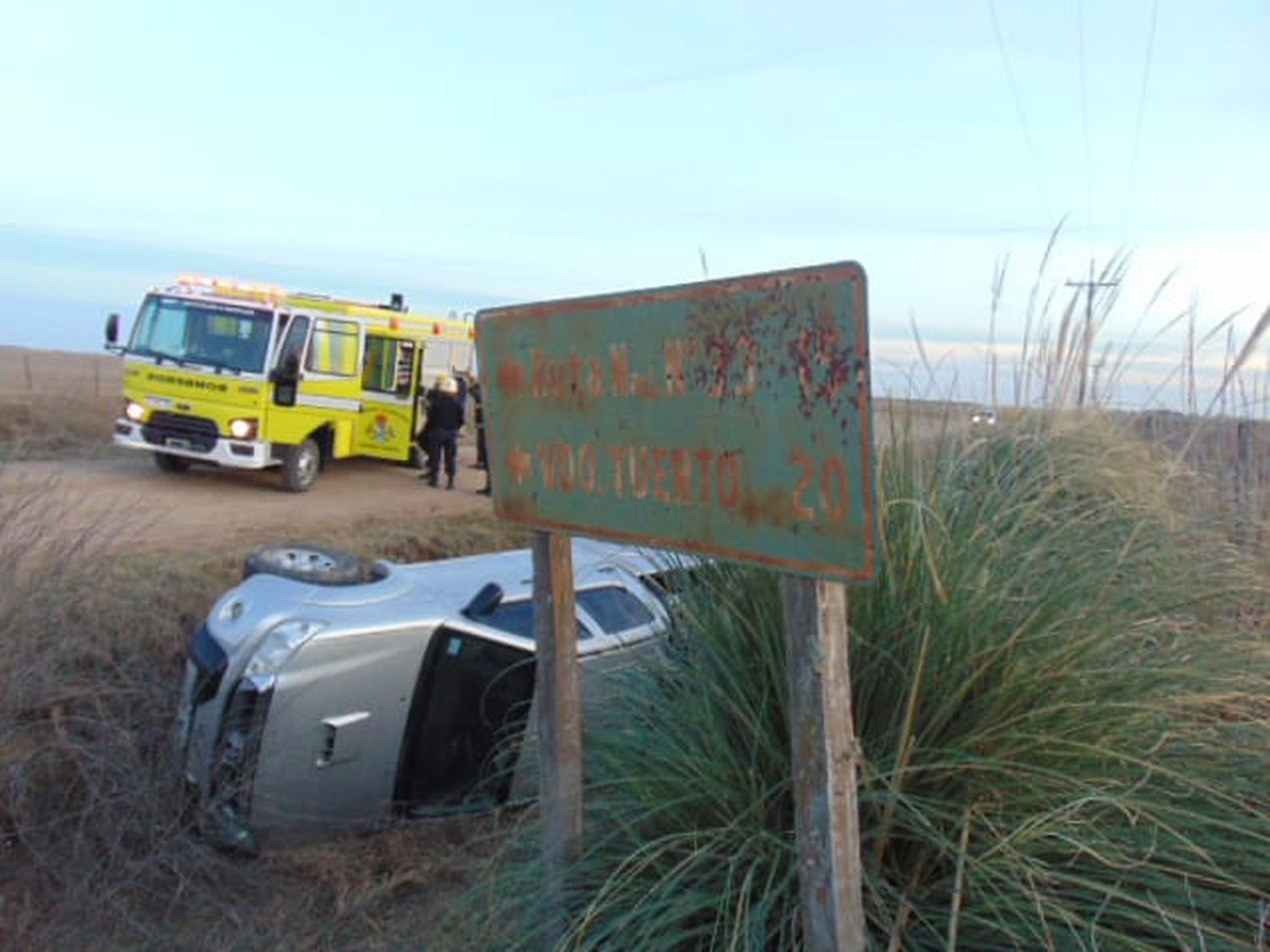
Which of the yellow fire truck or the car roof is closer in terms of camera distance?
the car roof

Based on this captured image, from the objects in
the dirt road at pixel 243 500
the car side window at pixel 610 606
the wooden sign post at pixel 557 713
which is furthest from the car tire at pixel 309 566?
the wooden sign post at pixel 557 713

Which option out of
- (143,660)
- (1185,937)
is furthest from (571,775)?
(143,660)

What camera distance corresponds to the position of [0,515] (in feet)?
18.0

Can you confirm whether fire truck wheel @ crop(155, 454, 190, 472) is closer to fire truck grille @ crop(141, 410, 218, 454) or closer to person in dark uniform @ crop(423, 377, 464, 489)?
fire truck grille @ crop(141, 410, 218, 454)

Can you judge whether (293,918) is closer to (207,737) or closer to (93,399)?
(207,737)

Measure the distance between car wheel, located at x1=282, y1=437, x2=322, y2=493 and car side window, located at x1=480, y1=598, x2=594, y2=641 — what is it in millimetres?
10243

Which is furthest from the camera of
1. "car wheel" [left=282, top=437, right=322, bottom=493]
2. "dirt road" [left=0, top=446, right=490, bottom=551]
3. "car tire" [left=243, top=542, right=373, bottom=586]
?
"car wheel" [left=282, top=437, right=322, bottom=493]

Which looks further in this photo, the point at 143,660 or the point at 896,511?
the point at 143,660

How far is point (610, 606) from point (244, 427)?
10050 mm

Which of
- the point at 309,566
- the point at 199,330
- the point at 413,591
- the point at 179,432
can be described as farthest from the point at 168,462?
the point at 413,591

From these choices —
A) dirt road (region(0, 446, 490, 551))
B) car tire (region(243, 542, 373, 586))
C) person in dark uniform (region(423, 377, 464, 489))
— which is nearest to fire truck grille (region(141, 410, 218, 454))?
dirt road (region(0, 446, 490, 551))

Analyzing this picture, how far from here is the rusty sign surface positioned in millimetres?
2201

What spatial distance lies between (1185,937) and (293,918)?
151 inches

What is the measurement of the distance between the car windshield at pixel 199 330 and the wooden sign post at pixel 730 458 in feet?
42.5
